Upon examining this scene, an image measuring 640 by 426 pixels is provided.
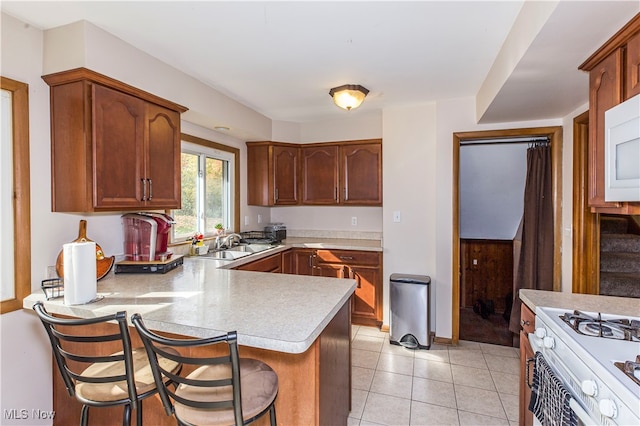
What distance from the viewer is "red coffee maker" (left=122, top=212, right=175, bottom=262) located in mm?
2268

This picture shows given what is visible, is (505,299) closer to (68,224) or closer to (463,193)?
(463,193)

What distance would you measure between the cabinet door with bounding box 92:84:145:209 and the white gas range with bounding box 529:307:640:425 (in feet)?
7.84

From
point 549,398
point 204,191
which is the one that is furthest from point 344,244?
point 549,398

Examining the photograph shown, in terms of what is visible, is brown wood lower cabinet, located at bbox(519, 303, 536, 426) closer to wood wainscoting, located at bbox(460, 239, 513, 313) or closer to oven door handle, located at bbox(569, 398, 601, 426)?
oven door handle, located at bbox(569, 398, 601, 426)

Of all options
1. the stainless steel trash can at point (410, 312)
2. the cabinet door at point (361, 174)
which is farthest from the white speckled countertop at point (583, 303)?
the cabinet door at point (361, 174)

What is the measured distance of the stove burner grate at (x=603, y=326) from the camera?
4.03ft

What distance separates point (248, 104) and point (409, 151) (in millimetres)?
1762

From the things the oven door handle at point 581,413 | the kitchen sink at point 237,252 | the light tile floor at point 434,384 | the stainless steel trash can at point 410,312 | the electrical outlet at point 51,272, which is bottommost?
the light tile floor at point 434,384

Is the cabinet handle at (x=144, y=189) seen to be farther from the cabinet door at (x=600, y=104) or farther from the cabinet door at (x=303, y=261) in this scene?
the cabinet door at (x=600, y=104)

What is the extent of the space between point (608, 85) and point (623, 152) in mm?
459

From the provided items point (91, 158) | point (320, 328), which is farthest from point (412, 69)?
point (91, 158)

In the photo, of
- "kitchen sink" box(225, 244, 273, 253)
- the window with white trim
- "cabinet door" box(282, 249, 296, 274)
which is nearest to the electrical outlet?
the window with white trim

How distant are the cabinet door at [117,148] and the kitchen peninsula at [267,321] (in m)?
0.54

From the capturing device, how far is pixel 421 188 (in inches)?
128
